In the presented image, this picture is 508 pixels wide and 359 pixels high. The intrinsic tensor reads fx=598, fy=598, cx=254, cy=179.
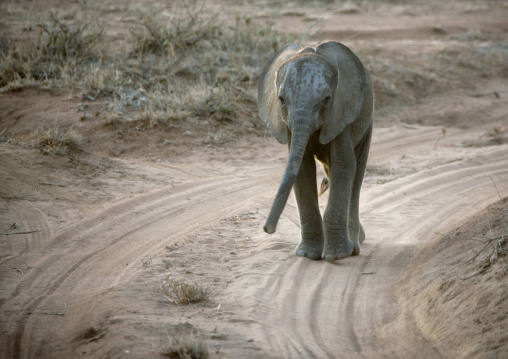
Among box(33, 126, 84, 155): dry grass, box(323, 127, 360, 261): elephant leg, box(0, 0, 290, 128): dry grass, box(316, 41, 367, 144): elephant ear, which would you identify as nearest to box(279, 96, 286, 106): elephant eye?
box(316, 41, 367, 144): elephant ear

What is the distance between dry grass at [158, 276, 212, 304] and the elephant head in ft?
2.62

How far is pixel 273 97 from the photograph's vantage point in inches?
229

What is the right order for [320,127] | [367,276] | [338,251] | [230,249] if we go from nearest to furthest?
[320,127], [367,276], [338,251], [230,249]

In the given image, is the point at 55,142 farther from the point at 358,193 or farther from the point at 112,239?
the point at 358,193

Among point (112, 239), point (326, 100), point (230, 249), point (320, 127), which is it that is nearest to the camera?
point (326, 100)

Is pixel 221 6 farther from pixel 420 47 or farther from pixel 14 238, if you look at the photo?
pixel 14 238

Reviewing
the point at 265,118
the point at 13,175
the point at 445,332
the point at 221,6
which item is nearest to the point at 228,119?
the point at 13,175

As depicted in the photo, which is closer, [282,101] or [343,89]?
[282,101]

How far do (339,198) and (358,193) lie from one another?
846 millimetres

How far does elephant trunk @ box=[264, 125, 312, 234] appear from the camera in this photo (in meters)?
4.90

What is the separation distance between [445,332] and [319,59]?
2584 mm

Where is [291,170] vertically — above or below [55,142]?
above

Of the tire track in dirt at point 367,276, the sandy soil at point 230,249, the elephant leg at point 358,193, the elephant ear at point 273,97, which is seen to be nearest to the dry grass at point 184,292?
the sandy soil at point 230,249

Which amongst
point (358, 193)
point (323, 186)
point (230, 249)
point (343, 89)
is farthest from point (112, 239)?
point (343, 89)
